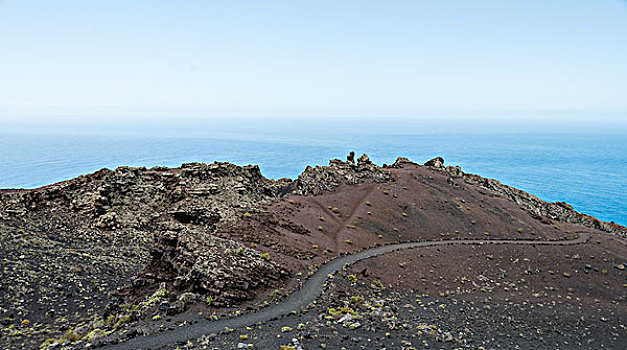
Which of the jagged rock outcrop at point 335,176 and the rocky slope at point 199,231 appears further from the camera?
the jagged rock outcrop at point 335,176

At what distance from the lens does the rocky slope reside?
24516 millimetres

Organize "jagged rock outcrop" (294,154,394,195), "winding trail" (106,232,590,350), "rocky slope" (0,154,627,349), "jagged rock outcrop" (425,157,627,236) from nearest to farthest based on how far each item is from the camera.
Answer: "winding trail" (106,232,590,350) < "rocky slope" (0,154,627,349) < "jagged rock outcrop" (294,154,394,195) < "jagged rock outcrop" (425,157,627,236)

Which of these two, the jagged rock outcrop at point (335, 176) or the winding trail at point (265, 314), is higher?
the jagged rock outcrop at point (335, 176)

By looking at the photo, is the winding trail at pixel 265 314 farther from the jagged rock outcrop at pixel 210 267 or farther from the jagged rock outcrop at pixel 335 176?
the jagged rock outcrop at pixel 335 176

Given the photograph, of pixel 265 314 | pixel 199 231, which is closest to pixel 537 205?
pixel 199 231

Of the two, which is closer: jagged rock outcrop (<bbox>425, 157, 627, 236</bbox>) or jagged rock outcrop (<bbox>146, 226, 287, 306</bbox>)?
jagged rock outcrop (<bbox>146, 226, 287, 306</bbox>)

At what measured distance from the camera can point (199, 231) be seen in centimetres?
3200

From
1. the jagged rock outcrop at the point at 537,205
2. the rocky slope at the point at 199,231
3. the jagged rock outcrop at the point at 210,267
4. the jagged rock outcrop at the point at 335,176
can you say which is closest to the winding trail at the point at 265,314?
the rocky slope at the point at 199,231

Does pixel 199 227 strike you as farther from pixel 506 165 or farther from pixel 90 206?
pixel 506 165

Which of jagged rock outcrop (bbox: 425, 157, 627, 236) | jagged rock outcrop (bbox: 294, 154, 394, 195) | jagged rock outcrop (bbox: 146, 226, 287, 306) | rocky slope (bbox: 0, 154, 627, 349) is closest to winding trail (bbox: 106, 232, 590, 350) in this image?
rocky slope (bbox: 0, 154, 627, 349)

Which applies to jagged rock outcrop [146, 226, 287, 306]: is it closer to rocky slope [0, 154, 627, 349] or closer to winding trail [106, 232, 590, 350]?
rocky slope [0, 154, 627, 349]

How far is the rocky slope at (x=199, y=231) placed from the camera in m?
24.5

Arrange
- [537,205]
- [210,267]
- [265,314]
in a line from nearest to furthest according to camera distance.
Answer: [265,314], [210,267], [537,205]

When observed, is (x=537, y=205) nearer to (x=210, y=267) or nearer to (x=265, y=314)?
(x=265, y=314)
